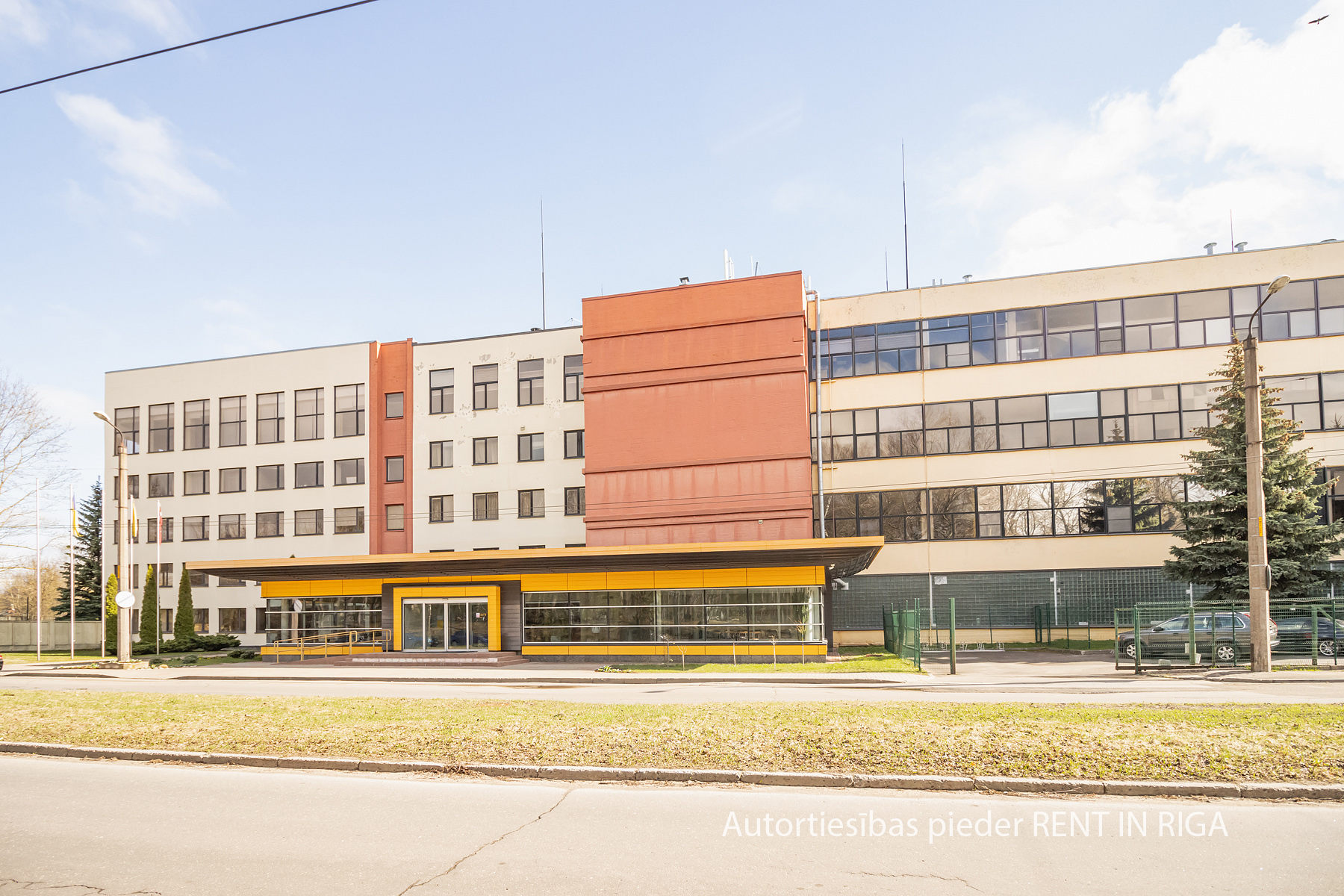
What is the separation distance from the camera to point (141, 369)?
50438 mm

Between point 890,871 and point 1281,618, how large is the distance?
71.9 ft

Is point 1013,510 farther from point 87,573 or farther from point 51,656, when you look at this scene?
point 87,573

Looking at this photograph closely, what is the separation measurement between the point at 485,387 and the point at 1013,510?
2449 cm

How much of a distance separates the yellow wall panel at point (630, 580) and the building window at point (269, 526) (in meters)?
22.0

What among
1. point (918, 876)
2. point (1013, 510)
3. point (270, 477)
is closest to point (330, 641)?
point (270, 477)

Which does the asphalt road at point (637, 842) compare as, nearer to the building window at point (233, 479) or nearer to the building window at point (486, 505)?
the building window at point (486, 505)

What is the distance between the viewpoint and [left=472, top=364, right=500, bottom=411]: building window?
4503 centimetres

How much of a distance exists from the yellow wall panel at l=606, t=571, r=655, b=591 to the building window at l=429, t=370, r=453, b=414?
642 inches

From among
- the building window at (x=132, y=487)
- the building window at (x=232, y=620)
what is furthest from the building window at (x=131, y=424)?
the building window at (x=232, y=620)

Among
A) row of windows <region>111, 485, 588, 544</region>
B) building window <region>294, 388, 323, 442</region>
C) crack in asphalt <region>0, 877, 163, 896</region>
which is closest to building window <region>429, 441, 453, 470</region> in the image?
row of windows <region>111, 485, 588, 544</region>

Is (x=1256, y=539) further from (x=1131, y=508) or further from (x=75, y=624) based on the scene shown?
(x=75, y=624)

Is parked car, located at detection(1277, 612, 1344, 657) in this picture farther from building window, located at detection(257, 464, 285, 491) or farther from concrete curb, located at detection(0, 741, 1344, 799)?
building window, located at detection(257, 464, 285, 491)

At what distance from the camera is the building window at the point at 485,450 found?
44.7 meters

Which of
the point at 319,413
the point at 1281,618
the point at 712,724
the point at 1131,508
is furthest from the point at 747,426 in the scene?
the point at 712,724
